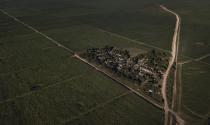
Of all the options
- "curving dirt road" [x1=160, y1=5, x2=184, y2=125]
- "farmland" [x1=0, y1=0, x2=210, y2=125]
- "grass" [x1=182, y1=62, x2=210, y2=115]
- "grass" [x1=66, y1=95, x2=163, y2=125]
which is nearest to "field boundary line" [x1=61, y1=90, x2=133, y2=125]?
"farmland" [x1=0, y1=0, x2=210, y2=125]

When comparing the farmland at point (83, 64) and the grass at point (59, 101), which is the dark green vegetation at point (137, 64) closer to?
the farmland at point (83, 64)

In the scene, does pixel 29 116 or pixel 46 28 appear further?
pixel 46 28

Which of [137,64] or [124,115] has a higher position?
[137,64]

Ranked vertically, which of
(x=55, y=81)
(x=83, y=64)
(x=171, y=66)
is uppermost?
(x=55, y=81)

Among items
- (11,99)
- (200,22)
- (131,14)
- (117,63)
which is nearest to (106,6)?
(131,14)

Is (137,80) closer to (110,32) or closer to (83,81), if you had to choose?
(83,81)

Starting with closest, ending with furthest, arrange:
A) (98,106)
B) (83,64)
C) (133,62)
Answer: (98,106), (133,62), (83,64)

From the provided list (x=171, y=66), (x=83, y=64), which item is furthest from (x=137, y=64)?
(x=83, y=64)

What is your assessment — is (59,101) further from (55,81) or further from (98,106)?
(55,81)
